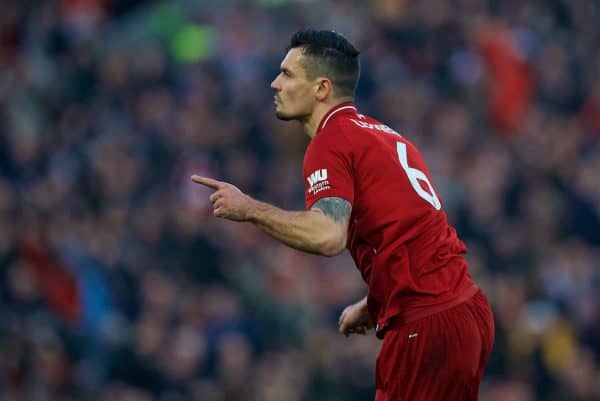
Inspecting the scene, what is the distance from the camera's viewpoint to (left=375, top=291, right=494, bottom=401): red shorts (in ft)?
21.5

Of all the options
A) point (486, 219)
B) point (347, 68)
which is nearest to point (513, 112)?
point (486, 219)

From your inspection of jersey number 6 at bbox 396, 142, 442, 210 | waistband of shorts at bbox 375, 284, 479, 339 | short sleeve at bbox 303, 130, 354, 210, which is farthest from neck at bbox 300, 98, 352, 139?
waistband of shorts at bbox 375, 284, 479, 339

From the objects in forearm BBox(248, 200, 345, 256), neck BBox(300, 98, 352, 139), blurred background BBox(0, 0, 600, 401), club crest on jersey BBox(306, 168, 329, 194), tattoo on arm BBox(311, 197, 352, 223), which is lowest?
blurred background BBox(0, 0, 600, 401)

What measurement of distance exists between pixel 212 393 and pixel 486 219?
3415 millimetres

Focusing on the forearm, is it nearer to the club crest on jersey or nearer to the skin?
the skin

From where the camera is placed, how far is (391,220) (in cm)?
652

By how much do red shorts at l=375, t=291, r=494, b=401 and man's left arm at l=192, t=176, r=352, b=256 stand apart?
674mm

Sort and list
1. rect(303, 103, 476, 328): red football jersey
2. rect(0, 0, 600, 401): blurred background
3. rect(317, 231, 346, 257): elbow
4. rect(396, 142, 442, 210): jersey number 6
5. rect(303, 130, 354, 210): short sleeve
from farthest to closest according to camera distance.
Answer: rect(0, 0, 600, 401): blurred background
rect(396, 142, 442, 210): jersey number 6
rect(303, 103, 476, 328): red football jersey
rect(303, 130, 354, 210): short sleeve
rect(317, 231, 346, 257): elbow

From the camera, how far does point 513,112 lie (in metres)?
16.9

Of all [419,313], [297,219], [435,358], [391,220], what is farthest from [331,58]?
[435,358]

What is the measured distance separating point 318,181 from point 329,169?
0.23 feet

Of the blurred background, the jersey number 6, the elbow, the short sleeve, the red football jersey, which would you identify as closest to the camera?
the elbow

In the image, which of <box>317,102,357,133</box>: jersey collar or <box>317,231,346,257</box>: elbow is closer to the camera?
<box>317,231,346,257</box>: elbow

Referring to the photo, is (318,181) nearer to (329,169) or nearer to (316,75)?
(329,169)
